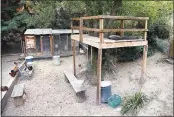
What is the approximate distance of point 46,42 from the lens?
10.9m

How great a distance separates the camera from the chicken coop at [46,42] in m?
10.6

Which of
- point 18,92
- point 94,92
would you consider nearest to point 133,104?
point 94,92

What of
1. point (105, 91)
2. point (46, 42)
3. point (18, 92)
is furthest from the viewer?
point (46, 42)

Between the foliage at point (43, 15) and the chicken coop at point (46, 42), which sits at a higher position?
the foliage at point (43, 15)

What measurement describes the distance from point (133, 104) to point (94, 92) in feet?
5.55

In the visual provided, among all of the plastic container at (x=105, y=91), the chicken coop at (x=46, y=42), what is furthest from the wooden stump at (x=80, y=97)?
the chicken coop at (x=46, y=42)

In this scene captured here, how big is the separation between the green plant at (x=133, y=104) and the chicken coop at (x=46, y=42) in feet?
22.7

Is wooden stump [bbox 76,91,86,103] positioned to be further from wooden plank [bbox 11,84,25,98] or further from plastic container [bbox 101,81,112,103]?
wooden plank [bbox 11,84,25,98]

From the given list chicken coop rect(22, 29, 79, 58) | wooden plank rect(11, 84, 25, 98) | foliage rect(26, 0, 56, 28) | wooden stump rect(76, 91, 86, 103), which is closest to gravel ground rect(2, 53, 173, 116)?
wooden stump rect(76, 91, 86, 103)

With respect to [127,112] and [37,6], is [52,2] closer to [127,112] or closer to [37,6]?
[37,6]

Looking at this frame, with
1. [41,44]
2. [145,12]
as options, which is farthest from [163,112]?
[41,44]

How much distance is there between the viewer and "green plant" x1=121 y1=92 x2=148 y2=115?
481 cm

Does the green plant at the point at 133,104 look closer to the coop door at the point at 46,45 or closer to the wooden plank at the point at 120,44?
the wooden plank at the point at 120,44

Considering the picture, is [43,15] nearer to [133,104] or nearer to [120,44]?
[120,44]
